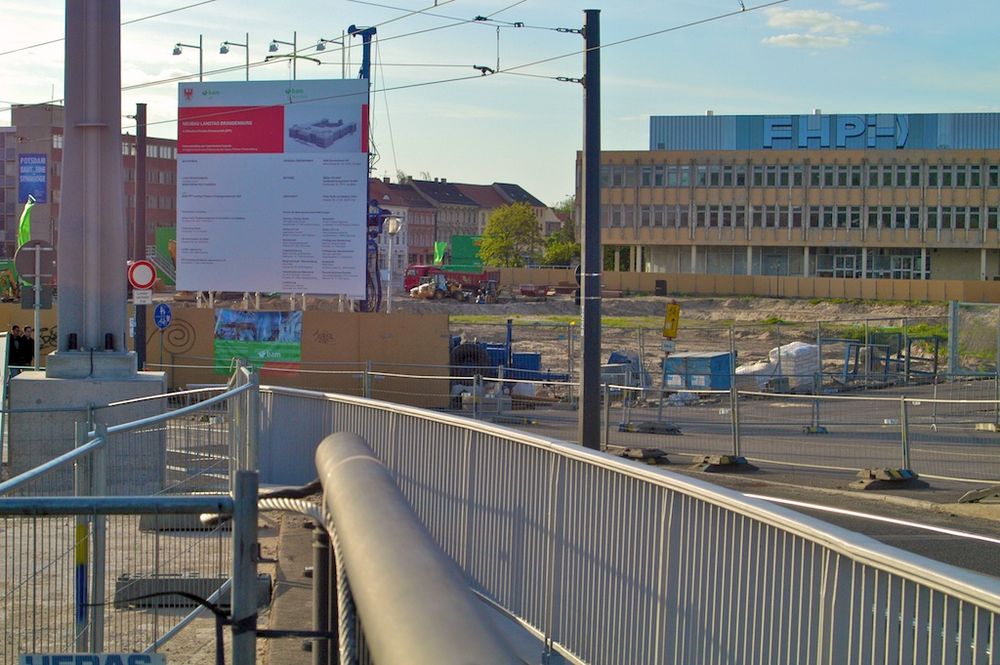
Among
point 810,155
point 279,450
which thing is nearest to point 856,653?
point 279,450

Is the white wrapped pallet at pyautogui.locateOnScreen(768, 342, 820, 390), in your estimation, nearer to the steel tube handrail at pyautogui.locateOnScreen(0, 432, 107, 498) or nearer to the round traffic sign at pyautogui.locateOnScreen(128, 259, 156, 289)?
the round traffic sign at pyautogui.locateOnScreen(128, 259, 156, 289)

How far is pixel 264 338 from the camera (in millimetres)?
31359

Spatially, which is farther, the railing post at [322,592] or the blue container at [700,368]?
the blue container at [700,368]

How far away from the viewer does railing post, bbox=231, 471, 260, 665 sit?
301 cm

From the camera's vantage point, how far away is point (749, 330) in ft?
193

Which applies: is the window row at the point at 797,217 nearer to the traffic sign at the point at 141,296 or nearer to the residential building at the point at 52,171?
the residential building at the point at 52,171

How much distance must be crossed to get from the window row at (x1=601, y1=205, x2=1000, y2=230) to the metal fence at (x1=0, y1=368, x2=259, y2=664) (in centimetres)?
7514

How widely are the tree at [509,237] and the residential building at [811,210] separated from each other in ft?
132

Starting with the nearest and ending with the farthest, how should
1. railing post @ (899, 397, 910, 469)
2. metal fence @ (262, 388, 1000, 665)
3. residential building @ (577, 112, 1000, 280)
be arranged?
metal fence @ (262, 388, 1000, 665) → railing post @ (899, 397, 910, 469) → residential building @ (577, 112, 1000, 280)

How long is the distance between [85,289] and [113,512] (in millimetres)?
10200

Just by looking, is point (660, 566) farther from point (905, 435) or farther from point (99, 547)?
point (905, 435)

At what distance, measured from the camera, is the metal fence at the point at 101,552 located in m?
4.27

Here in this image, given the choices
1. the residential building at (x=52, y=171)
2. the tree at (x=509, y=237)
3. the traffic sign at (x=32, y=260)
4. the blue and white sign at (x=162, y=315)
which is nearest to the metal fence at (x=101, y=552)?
the traffic sign at (x=32, y=260)

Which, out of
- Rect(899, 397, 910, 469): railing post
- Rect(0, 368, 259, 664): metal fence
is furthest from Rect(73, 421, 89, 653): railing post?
Rect(899, 397, 910, 469): railing post
